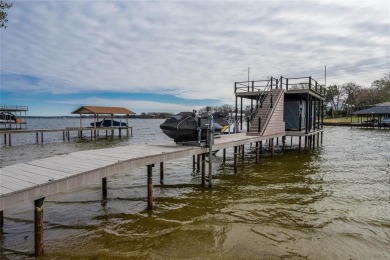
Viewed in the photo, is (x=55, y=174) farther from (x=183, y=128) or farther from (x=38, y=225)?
(x=183, y=128)

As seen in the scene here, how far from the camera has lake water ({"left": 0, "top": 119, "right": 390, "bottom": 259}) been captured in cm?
620

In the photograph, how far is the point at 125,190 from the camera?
11219 mm

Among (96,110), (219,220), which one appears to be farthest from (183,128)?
(96,110)

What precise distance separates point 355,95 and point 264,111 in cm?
7658

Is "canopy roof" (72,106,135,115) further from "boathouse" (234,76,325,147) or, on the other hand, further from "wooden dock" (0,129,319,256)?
"wooden dock" (0,129,319,256)

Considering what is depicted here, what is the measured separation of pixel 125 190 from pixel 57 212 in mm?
2939

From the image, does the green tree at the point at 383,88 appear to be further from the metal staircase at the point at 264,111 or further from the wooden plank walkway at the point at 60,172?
the wooden plank walkway at the point at 60,172

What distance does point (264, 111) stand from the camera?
17906 mm

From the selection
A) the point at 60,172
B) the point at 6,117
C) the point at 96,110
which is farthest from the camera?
the point at 6,117

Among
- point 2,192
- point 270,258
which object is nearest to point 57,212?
point 2,192

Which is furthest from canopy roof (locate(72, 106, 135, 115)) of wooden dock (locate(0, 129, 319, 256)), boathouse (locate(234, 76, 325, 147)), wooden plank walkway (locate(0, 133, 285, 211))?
wooden plank walkway (locate(0, 133, 285, 211))

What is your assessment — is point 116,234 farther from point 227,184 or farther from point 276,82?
point 276,82

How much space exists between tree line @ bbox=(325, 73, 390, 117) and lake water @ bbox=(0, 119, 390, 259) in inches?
2958

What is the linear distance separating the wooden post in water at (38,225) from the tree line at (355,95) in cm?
8421
